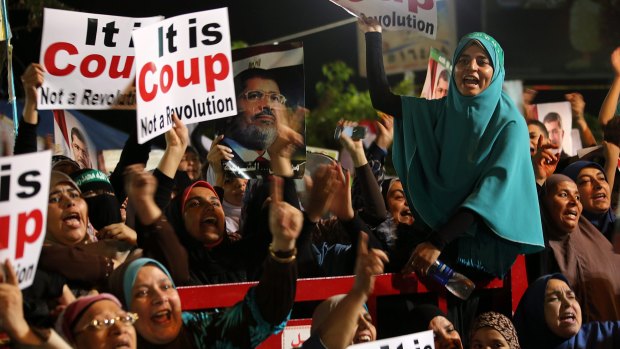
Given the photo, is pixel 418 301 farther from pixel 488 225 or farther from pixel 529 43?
pixel 529 43

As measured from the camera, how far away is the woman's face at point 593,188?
6711 mm

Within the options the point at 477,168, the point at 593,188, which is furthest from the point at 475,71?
the point at 593,188

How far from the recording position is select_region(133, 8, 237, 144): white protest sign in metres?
5.61

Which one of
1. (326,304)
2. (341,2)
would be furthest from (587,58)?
(326,304)

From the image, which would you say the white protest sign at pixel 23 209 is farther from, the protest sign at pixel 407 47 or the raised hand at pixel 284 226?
the protest sign at pixel 407 47

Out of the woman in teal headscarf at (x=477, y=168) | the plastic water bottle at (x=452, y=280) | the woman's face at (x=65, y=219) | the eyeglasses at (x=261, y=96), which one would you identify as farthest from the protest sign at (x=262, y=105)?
the woman's face at (x=65, y=219)

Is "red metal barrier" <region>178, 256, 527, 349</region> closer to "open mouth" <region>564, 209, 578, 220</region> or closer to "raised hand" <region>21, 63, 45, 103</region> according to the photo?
"open mouth" <region>564, 209, 578, 220</region>

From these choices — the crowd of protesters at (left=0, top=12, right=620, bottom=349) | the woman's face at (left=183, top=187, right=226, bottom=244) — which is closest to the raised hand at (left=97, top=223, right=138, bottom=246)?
the crowd of protesters at (left=0, top=12, right=620, bottom=349)

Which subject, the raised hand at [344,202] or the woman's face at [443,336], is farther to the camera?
the raised hand at [344,202]

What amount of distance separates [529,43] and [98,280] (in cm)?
1919

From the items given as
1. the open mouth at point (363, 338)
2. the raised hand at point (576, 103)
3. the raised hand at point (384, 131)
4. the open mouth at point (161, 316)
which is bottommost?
the open mouth at point (363, 338)

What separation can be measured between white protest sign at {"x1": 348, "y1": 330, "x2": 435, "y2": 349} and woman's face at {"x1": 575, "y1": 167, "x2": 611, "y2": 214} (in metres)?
1.76

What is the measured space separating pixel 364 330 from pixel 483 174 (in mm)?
1056

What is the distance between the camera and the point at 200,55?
5.89 meters
